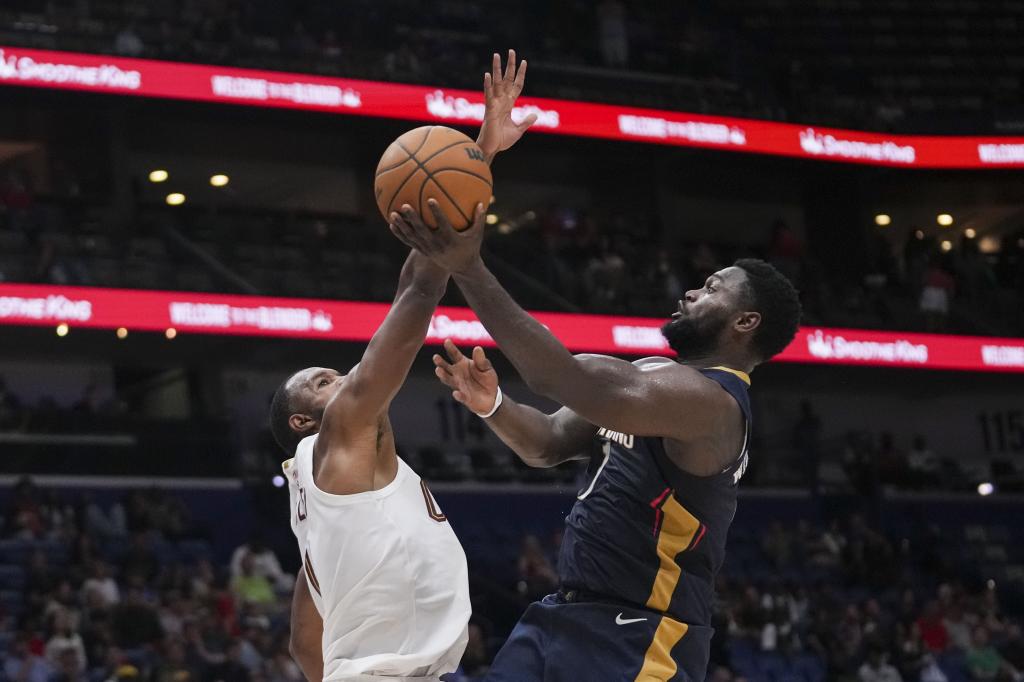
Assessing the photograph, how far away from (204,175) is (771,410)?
389 inches

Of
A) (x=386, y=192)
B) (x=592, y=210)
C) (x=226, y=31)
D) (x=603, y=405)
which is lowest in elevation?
(x=603, y=405)

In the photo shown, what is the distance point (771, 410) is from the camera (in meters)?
25.0

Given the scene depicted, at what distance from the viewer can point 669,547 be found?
411 centimetres

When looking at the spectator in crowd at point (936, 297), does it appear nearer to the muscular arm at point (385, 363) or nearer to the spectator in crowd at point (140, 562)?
the spectator in crowd at point (140, 562)

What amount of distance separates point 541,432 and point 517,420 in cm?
9

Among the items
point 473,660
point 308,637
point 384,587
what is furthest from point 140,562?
point 384,587

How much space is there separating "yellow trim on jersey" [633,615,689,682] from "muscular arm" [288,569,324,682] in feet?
4.15

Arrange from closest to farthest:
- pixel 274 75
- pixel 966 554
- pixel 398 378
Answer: pixel 398 378
pixel 274 75
pixel 966 554

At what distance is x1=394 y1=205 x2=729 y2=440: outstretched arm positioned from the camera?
3682 mm

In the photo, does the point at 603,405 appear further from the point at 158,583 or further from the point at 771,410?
the point at 771,410

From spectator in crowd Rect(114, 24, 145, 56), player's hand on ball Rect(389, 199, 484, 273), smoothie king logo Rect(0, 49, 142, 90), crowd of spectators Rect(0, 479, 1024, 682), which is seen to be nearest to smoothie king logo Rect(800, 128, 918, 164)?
crowd of spectators Rect(0, 479, 1024, 682)

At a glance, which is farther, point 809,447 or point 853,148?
point 853,148

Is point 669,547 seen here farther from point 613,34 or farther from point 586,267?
point 613,34

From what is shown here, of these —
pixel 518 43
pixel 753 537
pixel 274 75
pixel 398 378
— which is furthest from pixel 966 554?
pixel 398 378
